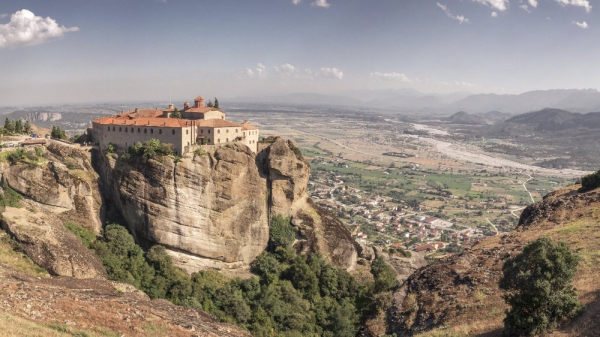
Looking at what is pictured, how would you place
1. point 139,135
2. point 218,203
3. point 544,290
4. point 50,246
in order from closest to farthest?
point 544,290
point 50,246
point 218,203
point 139,135

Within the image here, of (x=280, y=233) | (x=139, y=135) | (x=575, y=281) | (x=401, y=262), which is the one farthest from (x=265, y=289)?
(x=575, y=281)

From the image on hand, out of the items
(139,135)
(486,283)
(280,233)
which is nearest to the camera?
(486,283)

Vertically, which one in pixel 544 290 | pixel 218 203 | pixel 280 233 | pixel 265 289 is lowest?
pixel 265 289

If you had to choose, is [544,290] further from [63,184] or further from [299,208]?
[63,184]

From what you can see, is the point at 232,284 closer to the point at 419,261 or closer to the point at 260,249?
the point at 260,249

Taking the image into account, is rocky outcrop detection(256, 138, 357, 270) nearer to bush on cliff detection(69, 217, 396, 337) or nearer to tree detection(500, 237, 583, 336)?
bush on cliff detection(69, 217, 396, 337)

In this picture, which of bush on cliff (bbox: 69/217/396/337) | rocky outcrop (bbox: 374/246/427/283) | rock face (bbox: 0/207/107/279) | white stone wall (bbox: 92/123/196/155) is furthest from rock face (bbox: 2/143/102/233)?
rocky outcrop (bbox: 374/246/427/283)

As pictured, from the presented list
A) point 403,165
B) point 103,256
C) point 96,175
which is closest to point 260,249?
point 103,256
